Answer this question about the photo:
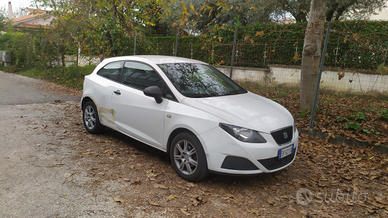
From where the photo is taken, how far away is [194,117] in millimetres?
3855

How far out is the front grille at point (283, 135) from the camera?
3.78m

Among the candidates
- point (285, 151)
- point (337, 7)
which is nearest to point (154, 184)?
point (285, 151)

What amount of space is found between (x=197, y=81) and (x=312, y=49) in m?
3.75

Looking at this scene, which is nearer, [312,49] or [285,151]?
[285,151]

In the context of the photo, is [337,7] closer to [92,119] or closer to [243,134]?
[92,119]

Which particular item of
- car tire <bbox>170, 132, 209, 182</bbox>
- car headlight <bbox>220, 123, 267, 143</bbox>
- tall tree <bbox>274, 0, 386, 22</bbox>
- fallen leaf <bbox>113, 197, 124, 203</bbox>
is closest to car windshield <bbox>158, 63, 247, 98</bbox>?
car tire <bbox>170, 132, 209, 182</bbox>

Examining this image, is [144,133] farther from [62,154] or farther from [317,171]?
[317,171]

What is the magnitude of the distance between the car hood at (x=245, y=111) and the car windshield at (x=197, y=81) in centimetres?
23

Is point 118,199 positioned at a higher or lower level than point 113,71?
lower

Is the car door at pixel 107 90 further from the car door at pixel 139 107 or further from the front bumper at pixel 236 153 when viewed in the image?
the front bumper at pixel 236 153

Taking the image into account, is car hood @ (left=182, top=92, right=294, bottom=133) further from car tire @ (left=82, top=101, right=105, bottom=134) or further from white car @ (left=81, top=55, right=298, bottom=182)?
car tire @ (left=82, top=101, right=105, bottom=134)

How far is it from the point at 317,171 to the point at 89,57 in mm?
11436

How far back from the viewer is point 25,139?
219 inches

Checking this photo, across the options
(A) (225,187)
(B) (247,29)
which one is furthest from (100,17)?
(A) (225,187)
